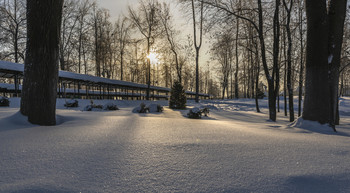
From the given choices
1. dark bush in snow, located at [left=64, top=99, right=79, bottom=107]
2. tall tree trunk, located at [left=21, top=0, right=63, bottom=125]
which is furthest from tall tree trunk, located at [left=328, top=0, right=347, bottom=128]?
dark bush in snow, located at [left=64, top=99, right=79, bottom=107]

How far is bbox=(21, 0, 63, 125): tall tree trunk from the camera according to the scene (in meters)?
2.89

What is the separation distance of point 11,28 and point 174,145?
25.2m

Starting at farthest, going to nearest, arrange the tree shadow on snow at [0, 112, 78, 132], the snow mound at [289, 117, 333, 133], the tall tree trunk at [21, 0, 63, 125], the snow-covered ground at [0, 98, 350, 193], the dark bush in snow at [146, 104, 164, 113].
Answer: the dark bush in snow at [146, 104, 164, 113] < the snow mound at [289, 117, 333, 133] < the tall tree trunk at [21, 0, 63, 125] < the tree shadow on snow at [0, 112, 78, 132] < the snow-covered ground at [0, 98, 350, 193]

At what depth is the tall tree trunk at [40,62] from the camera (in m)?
2.89

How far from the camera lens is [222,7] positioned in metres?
7.12

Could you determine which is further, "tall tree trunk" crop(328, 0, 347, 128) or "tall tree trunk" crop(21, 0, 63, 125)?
"tall tree trunk" crop(328, 0, 347, 128)

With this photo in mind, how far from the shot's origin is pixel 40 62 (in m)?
2.91

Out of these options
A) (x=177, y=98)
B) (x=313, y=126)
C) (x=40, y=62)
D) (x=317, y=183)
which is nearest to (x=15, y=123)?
(x=40, y=62)

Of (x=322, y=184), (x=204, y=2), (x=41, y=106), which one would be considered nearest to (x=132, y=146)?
(x=322, y=184)

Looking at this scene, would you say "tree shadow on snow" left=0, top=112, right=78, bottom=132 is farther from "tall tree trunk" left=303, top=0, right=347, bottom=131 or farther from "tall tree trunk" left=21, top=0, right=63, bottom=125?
"tall tree trunk" left=303, top=0, right=347, bottom=131

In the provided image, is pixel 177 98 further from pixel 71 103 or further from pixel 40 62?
pixel 40 62

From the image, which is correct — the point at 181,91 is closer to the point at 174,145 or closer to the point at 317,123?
the point at 317,123

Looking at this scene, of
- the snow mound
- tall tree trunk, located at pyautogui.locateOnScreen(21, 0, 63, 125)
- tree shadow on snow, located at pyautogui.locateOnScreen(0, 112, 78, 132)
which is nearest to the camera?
tree shadow on snow, located at pyautogui.locateOnScreen(0, 112, 78, 132)

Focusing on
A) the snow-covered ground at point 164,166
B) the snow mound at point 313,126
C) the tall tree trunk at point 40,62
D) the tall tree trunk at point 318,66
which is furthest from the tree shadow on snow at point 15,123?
the tall tree trunk at point 318,66
